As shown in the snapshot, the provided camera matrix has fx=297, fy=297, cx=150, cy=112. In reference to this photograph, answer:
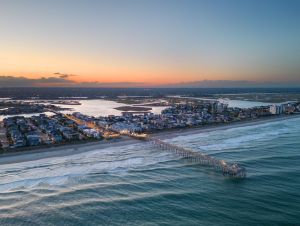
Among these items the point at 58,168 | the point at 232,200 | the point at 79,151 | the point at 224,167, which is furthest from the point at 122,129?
the point at 232,200

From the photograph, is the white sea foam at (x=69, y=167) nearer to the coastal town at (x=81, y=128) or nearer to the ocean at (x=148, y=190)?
the ocean at (x=148, y=190)

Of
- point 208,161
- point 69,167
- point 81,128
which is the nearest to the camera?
point 69,167

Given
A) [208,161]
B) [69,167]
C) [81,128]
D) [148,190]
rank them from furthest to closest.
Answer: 1. [81,128]
2. [208,161]
3. [69,167]
4. [148,190]

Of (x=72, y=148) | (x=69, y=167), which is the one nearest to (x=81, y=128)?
(x=72, y=148)

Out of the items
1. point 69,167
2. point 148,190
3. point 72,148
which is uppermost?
point 72,148

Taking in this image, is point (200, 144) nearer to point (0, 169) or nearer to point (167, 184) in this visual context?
point (167, 184)

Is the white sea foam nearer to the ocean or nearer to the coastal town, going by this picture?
the ocean

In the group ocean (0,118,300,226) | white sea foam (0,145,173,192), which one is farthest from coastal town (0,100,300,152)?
ocean (0,118,300,226)

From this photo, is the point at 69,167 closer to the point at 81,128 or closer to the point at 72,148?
the point at 72,148

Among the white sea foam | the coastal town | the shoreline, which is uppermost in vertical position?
the coastal town
